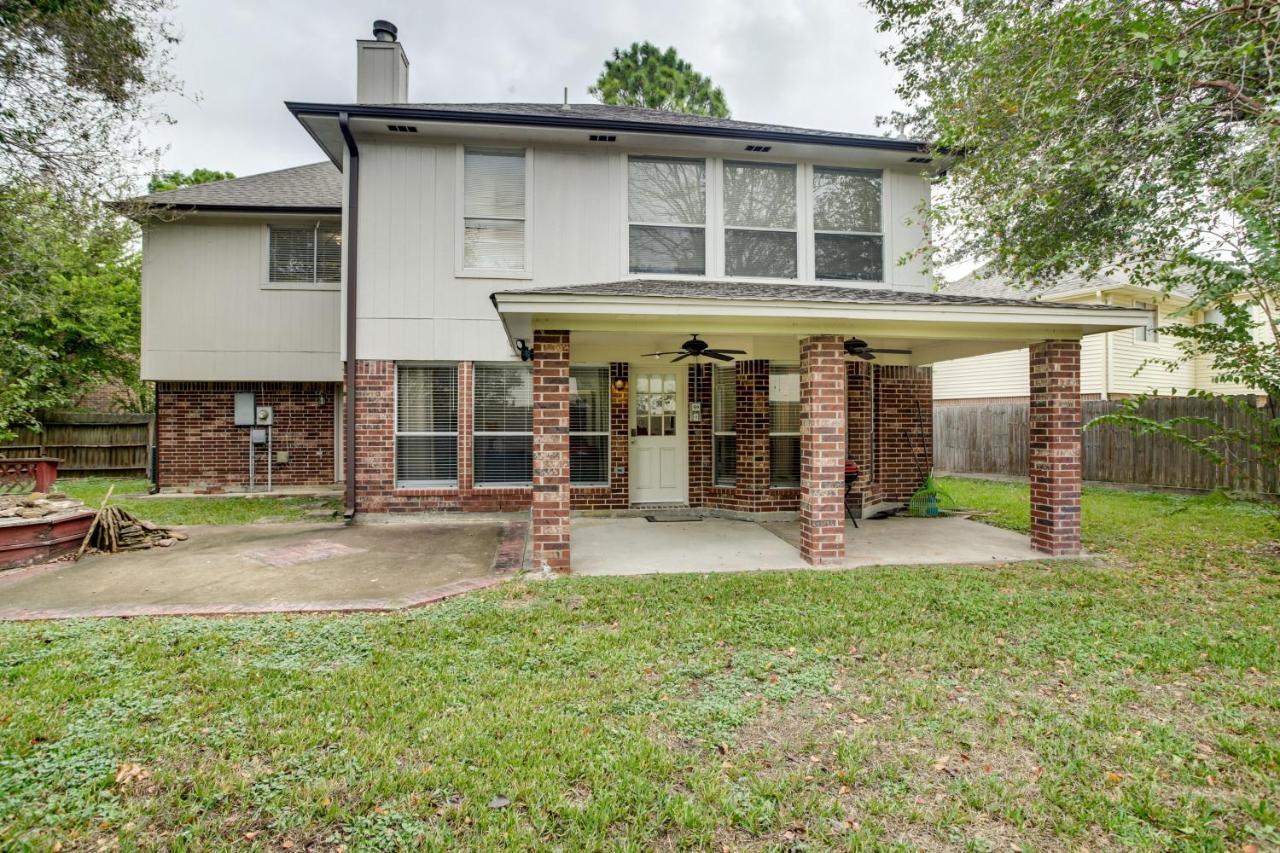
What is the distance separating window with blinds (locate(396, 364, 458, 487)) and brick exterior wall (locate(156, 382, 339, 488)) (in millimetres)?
4032

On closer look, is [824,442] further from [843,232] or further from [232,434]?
[232,434]

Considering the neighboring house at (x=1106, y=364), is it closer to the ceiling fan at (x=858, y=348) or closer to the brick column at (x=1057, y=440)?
the ceiling fan at (x=858, y=348)

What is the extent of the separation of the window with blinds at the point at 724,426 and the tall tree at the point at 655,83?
55.5 ft

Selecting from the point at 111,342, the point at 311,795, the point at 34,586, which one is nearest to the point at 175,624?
the point at 34,586

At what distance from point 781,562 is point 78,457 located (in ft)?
54.6

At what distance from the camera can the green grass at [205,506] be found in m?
8.16

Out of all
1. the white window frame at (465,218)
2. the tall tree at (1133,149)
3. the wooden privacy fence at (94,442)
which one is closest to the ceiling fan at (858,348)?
the tall tree at (1133,149)

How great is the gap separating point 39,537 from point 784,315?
782 cm

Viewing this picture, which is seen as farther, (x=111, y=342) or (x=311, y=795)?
(x=111, y=342)

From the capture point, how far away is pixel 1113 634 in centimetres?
393

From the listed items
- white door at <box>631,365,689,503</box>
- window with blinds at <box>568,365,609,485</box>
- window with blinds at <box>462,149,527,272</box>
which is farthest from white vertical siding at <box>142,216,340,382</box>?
white door at <box>631,365,689,503</box>

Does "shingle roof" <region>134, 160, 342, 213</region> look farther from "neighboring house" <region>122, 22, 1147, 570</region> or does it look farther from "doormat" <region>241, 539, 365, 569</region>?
"doormat" <region>241, 539, 365, 569</region>

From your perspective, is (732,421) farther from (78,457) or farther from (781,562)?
(78,457)

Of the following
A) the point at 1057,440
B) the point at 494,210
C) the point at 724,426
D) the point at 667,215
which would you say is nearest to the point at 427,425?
the point at 494,210
